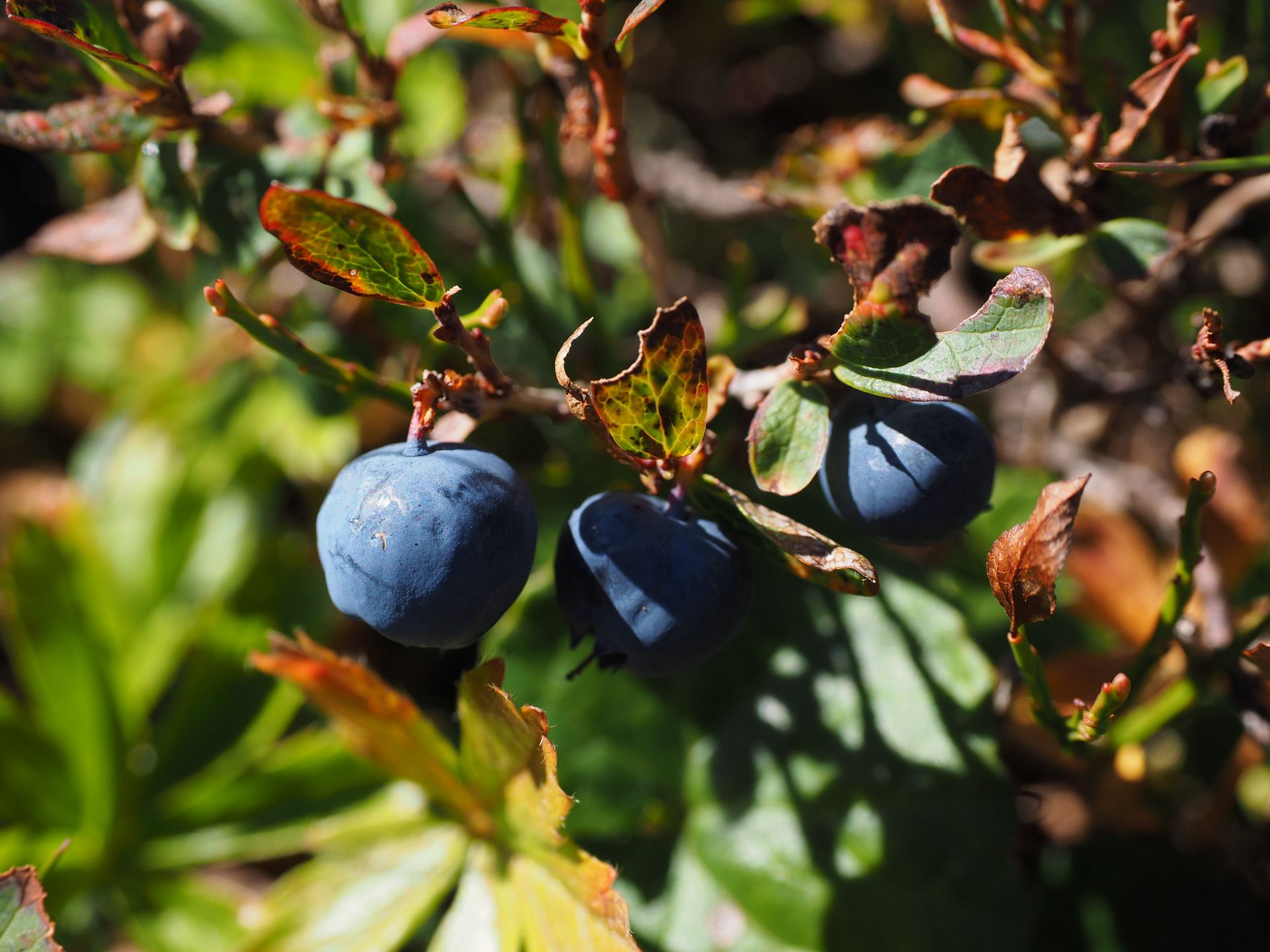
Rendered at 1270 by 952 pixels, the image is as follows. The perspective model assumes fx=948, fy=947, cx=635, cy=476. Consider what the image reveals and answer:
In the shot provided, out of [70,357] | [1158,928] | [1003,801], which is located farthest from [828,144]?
[70,357]

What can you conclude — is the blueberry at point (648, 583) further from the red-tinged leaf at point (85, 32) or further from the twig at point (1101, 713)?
the red-tinged leaf at point (85, 32)

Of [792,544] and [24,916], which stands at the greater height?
[792,544]

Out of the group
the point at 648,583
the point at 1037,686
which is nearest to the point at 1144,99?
the point at 1037,686

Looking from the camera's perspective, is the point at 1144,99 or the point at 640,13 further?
the point at 1144,99

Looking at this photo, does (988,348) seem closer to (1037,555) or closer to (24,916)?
(1037,555)

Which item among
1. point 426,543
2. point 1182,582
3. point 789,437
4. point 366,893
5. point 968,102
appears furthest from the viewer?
point 366,893

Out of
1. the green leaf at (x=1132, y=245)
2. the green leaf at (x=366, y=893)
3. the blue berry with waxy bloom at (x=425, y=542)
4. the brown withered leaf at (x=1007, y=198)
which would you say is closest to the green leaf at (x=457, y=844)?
the green leaf at (x=366, y=893)

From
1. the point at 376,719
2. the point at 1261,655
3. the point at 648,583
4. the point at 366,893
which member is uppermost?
the point at 648,583

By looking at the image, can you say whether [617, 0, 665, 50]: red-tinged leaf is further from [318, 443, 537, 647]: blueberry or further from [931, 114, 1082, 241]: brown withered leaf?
[318, 443, 537, 647]: blueberry
